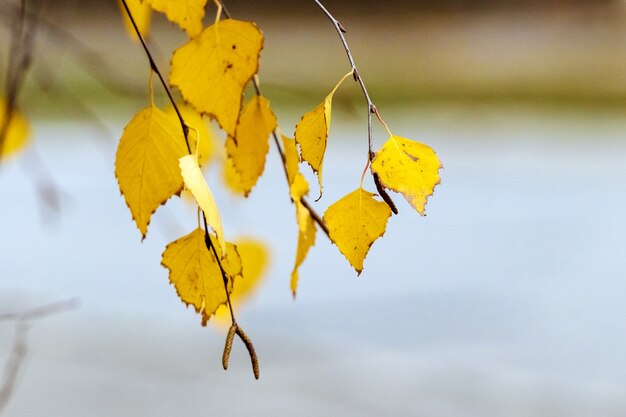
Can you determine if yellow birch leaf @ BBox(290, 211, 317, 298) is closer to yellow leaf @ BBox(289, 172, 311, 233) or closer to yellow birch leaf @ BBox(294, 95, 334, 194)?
yellow leaf @ BBox(289, 172, 311, 233)

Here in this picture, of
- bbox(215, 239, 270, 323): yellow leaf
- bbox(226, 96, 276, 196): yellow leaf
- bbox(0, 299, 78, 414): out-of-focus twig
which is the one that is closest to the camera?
bbox(226, 96, 276, 196): yellow leaf

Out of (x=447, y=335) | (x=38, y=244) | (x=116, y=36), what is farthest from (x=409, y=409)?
(x=116, y=36)

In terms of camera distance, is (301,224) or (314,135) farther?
(301,224)

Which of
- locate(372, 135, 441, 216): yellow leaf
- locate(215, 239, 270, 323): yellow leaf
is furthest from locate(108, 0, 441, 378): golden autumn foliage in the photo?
locate(215, 239, 270, 323): yellow leaf

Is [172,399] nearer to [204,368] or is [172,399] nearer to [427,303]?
[204,368]

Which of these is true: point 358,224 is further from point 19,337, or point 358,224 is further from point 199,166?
point 19,337

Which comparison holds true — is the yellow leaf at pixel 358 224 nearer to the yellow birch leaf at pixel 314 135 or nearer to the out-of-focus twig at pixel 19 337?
the yellow birch leaf at pixel 314 135

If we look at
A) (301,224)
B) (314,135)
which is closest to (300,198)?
(301,224)
